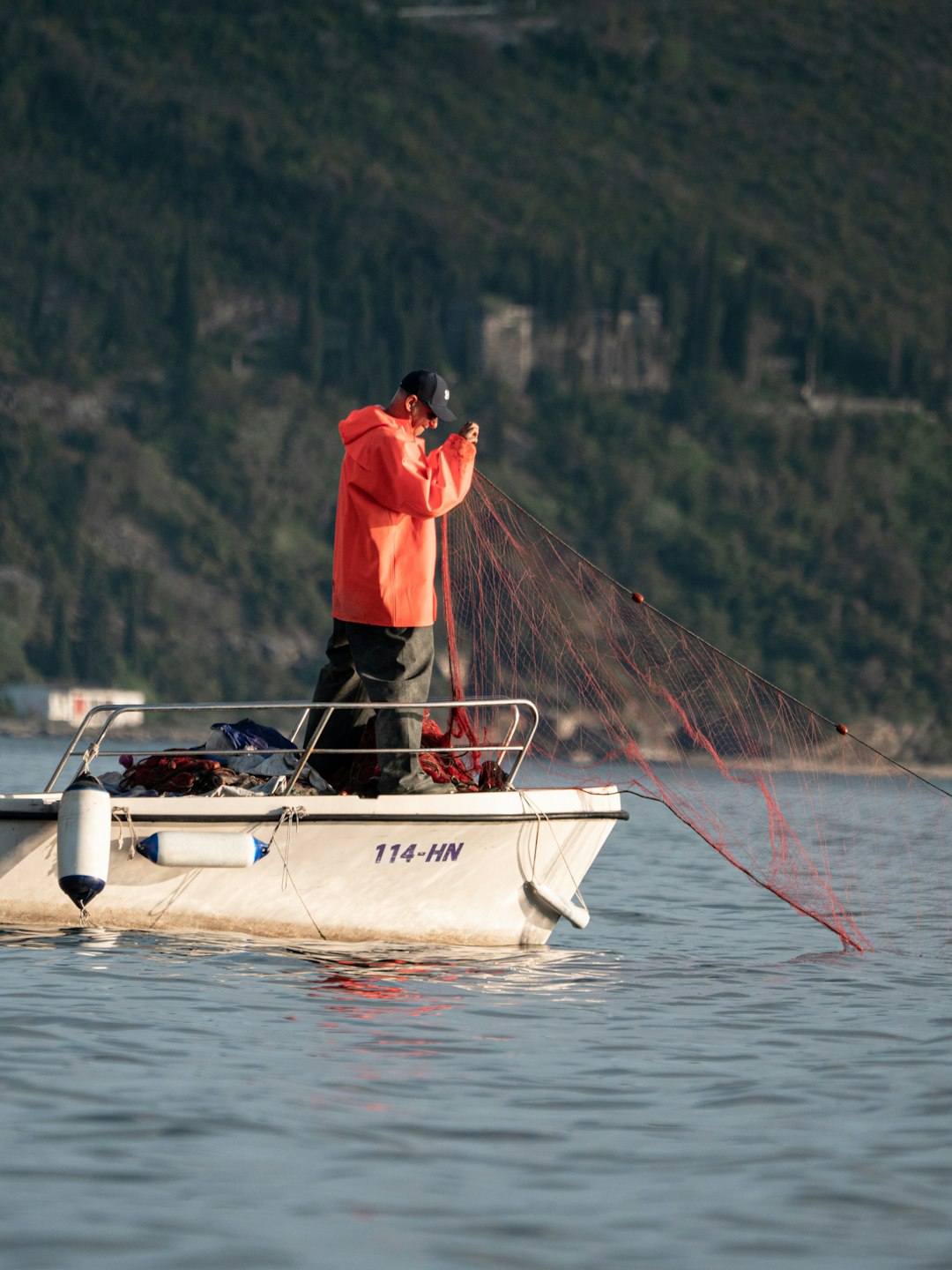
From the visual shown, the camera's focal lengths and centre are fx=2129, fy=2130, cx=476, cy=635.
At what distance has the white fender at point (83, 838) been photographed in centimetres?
883

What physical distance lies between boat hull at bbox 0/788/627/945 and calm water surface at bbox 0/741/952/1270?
0.50 ft

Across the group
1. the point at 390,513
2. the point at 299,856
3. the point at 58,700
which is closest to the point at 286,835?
the point at 299,856

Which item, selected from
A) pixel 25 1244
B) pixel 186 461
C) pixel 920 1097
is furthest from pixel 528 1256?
pixel 186 461

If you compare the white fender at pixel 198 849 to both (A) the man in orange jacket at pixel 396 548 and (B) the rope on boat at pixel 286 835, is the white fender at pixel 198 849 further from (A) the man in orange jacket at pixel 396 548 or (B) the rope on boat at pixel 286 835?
(A) the man in orange jacket at pixel 396 548

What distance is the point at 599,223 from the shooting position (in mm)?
186500

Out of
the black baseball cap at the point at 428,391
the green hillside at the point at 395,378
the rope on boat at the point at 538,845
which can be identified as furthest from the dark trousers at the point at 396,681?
the green hillside at the point at 395,378

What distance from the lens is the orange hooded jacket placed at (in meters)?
9.65

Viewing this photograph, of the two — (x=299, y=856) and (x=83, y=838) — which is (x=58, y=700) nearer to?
(x=299, y=856)

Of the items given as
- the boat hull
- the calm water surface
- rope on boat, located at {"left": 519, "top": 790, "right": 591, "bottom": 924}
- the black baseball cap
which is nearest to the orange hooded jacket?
the black baseball cap

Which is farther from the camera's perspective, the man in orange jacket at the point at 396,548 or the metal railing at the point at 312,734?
the man in orange jacket at the point at 396,548

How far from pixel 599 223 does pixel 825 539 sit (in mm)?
55749

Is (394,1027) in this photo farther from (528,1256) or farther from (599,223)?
(599,223)

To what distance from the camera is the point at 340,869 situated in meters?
9.79

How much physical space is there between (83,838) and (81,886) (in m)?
0.21
